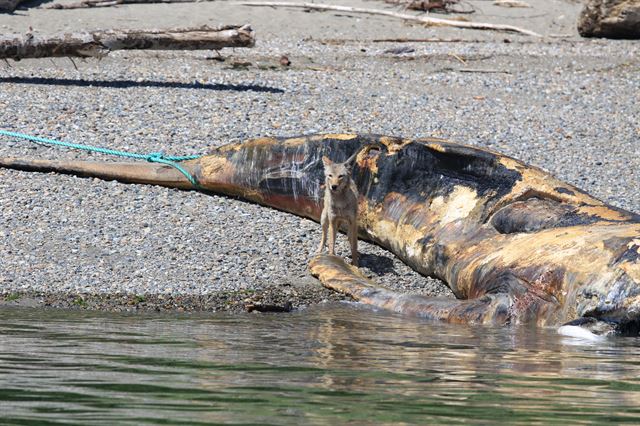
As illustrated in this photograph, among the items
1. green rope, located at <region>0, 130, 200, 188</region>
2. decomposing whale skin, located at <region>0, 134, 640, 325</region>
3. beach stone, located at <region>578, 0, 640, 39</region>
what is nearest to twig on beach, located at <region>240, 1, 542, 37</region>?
beach stone, located at <region>578, 0, 640, 39</region>

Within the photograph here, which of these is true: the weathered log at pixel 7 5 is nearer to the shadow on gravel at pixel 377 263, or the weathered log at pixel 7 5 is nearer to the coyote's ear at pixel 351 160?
the coyote's ear at pixel 351 160

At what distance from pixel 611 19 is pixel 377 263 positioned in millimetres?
9469

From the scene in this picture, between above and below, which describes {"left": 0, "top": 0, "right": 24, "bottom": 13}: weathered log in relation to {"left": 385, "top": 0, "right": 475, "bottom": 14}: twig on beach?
above

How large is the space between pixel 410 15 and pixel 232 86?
5.79m

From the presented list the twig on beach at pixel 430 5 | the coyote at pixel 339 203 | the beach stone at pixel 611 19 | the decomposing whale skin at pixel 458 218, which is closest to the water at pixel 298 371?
the decomposing whale skin at pixel 458 218

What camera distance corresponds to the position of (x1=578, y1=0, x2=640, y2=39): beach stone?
17.3 m

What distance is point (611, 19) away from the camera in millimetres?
17406

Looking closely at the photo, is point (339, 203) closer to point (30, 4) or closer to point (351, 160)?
point (351, 160)

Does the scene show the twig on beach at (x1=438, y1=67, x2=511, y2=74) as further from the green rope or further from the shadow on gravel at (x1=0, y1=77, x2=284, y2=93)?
the green rope

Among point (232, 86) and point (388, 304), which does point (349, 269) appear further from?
point (232, 86)

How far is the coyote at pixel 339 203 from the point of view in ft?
29.5

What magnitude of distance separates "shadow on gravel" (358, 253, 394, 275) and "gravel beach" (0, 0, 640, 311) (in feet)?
0.06

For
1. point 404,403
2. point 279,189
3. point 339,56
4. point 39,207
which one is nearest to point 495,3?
point 339,56

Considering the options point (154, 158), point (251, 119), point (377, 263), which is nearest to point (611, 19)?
point (251, 119)
